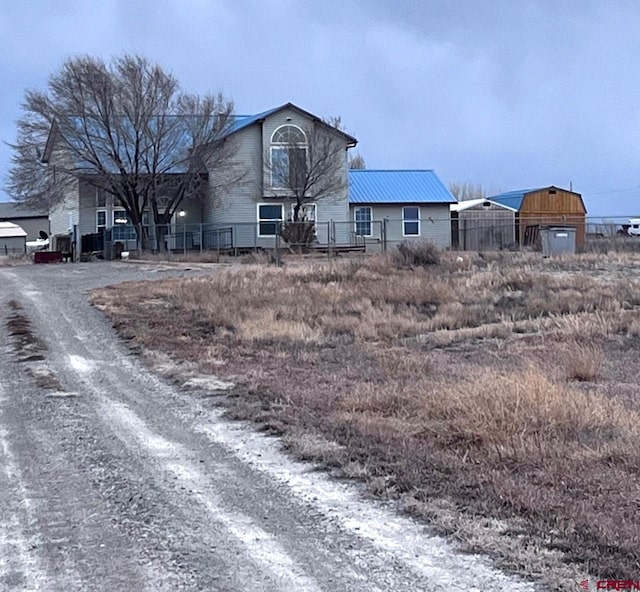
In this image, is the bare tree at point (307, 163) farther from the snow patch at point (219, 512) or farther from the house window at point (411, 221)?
the snow patch at point (219, 512)

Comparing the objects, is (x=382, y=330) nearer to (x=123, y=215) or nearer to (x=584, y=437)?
(x=584, y=437)

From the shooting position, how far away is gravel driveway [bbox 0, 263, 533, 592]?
467cm

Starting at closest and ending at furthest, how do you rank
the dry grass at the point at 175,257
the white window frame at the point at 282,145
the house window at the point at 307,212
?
the dry grass at the point at 175,257 → the white window frame at the point at 282,145 → the house window at the point at 307,212

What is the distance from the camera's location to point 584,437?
24.2ft

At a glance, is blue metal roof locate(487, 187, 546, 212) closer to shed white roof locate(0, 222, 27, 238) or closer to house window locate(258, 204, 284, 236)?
house window locate(258, 204, 284, 236)

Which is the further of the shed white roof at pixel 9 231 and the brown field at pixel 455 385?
the shed white roof at pixel 9 231

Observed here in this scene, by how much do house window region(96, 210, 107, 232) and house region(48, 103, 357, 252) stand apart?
205 cm

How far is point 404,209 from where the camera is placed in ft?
154

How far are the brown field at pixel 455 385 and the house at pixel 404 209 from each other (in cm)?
2239

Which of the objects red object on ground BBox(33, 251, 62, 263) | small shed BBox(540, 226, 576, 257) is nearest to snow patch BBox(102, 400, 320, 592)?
small shed BBox(540, 226, 576, 257)

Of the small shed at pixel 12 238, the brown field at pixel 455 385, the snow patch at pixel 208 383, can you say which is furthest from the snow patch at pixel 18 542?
the small shed at pixel 12 238

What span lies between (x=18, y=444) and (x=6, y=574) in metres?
3.26

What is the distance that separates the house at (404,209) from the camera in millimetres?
46188

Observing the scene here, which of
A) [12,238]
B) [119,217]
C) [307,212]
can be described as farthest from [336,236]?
[12,238]
